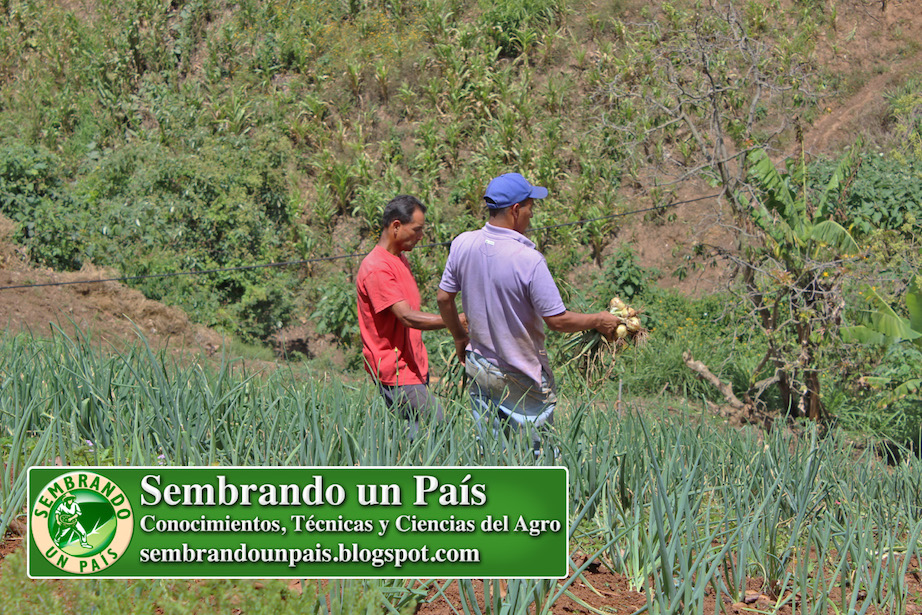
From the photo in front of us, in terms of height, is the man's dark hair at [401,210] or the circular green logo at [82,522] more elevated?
the man's dark hair at [401,210]

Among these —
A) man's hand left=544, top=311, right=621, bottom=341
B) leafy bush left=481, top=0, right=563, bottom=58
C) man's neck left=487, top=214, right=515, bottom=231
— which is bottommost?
man's hand left=544, top=311, right=621, bottom=341

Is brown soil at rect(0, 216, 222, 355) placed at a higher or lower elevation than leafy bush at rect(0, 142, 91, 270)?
lower

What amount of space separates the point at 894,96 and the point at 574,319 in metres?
11.7

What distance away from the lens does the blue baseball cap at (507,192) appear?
355cm

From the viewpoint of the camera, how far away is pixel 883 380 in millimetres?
8125

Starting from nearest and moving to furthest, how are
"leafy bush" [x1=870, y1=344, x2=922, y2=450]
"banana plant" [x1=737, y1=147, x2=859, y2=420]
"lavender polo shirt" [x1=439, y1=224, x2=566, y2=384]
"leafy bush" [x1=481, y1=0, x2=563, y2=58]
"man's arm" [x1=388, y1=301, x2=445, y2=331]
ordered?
"lavender polo shirt" [x1=439, y1=224, x2=566, y2=384]
"man's arm" [x1=388, y1=301, x2=445, y2=331]
"banana plant" [x1=737, y1=147, x2=859, y2=420]
"leafy bush" [x1=870, y1=344, x2=922, y2=450]
"leafy bush" [x1=481, y1=0, x2=563, y2=58]

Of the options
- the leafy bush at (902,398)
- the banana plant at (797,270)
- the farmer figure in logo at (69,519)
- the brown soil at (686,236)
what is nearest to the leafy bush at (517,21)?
the brown soil at (686,236)

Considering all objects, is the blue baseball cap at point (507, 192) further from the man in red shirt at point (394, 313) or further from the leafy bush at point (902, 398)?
the leafy bush at point (902, 398)

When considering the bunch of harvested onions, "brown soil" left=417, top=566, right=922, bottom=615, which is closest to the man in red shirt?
the bunch of harvested onions

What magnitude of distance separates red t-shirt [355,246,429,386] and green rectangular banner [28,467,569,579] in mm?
1622

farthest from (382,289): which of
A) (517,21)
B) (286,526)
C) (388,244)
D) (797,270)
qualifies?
(517,21)

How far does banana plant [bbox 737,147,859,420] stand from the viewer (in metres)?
7.93

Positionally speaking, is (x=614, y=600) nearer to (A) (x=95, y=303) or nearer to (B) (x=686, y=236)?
(A) (x=95, y=303)

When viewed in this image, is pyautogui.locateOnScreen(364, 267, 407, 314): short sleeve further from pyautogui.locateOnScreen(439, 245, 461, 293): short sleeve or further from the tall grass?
the tall grass
